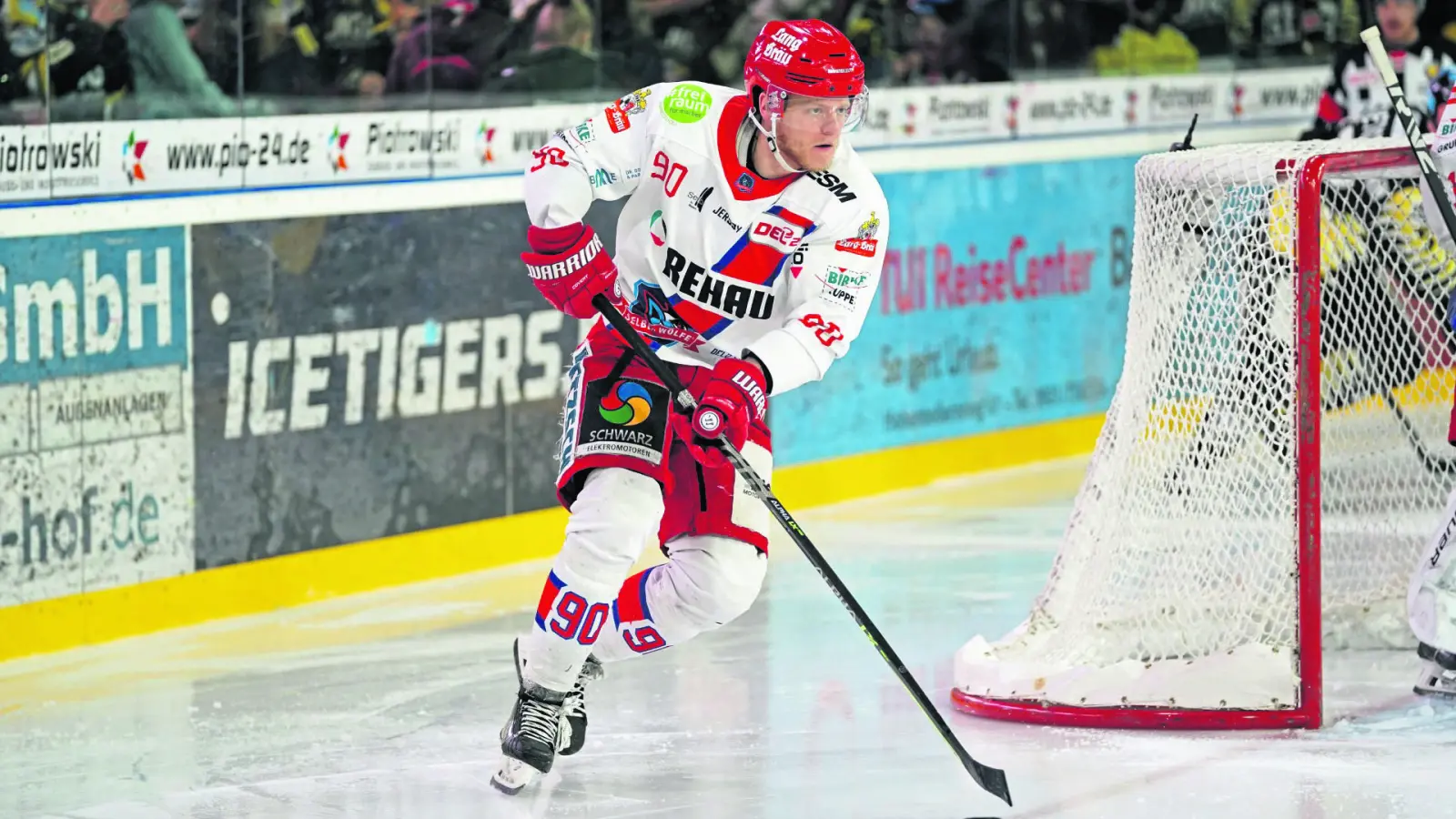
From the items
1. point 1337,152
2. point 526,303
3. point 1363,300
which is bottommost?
point 526,303

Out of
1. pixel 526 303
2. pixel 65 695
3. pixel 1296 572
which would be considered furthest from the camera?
pixel 526 303

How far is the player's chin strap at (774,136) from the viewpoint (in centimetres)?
404

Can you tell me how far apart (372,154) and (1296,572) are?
8.69 ft

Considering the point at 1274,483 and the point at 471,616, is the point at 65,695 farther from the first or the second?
the point at 1274,483

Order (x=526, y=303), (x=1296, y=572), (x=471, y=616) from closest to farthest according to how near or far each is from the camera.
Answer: (x=1296, y=572) < (x=471, y=616) < (x=526, y=303)

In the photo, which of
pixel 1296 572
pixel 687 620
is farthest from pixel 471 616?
pixel 1296 572

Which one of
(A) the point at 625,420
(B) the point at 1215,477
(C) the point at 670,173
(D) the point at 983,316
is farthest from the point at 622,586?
(D) the point at 983,316

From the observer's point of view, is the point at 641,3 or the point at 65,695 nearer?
the point at 65,695

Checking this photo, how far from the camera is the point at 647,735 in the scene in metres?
4.63

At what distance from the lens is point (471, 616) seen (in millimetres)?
5770

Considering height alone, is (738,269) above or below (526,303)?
above

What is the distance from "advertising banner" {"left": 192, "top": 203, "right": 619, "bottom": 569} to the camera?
5.68 metres

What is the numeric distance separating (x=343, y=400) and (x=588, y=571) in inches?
82.1

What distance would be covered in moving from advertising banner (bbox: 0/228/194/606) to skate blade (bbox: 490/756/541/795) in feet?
5.14
